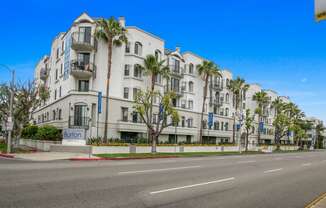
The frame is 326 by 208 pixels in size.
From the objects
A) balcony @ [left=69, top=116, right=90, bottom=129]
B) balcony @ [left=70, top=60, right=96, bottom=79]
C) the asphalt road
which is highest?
balcony @ [left=70, top=60, right=96, bottom=79]

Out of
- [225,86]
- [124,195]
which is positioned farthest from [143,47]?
[124,195]

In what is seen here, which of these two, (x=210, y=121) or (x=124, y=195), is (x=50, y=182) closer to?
(x=124, y=195)

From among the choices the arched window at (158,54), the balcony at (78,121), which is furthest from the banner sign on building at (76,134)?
the arched window at (158,54)

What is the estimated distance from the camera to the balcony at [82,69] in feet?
139

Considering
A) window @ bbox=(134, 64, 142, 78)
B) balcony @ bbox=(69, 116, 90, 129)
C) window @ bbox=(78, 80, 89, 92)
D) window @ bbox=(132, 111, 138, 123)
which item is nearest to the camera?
balcony @ bbox=(69, 116, 90, 129)

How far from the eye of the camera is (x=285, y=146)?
87812 mm

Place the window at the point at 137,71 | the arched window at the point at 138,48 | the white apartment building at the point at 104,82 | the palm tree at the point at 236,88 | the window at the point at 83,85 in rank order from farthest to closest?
the palm tree at the point at 236,88
the arched window at the point at 138,48
the window at the point at 137,71
the window at the point at 83,85
the white apartment building at the point at 104,82

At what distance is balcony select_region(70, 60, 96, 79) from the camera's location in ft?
139

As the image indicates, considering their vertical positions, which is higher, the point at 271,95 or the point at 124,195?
the point at 271,95

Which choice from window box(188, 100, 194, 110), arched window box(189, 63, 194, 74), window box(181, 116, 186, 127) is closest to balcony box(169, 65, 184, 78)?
arched window box(189, 63, 194, 74)

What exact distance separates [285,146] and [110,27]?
205 ft

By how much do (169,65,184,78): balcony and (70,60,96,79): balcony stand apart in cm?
1486

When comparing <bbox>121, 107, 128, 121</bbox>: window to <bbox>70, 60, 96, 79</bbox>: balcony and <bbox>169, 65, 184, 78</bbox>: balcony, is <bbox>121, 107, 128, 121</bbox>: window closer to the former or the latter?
<bbox>70, 60, 96, 79</bbox>: balcony

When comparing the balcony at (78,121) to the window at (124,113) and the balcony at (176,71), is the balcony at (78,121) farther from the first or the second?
the balcony at (176,71)
